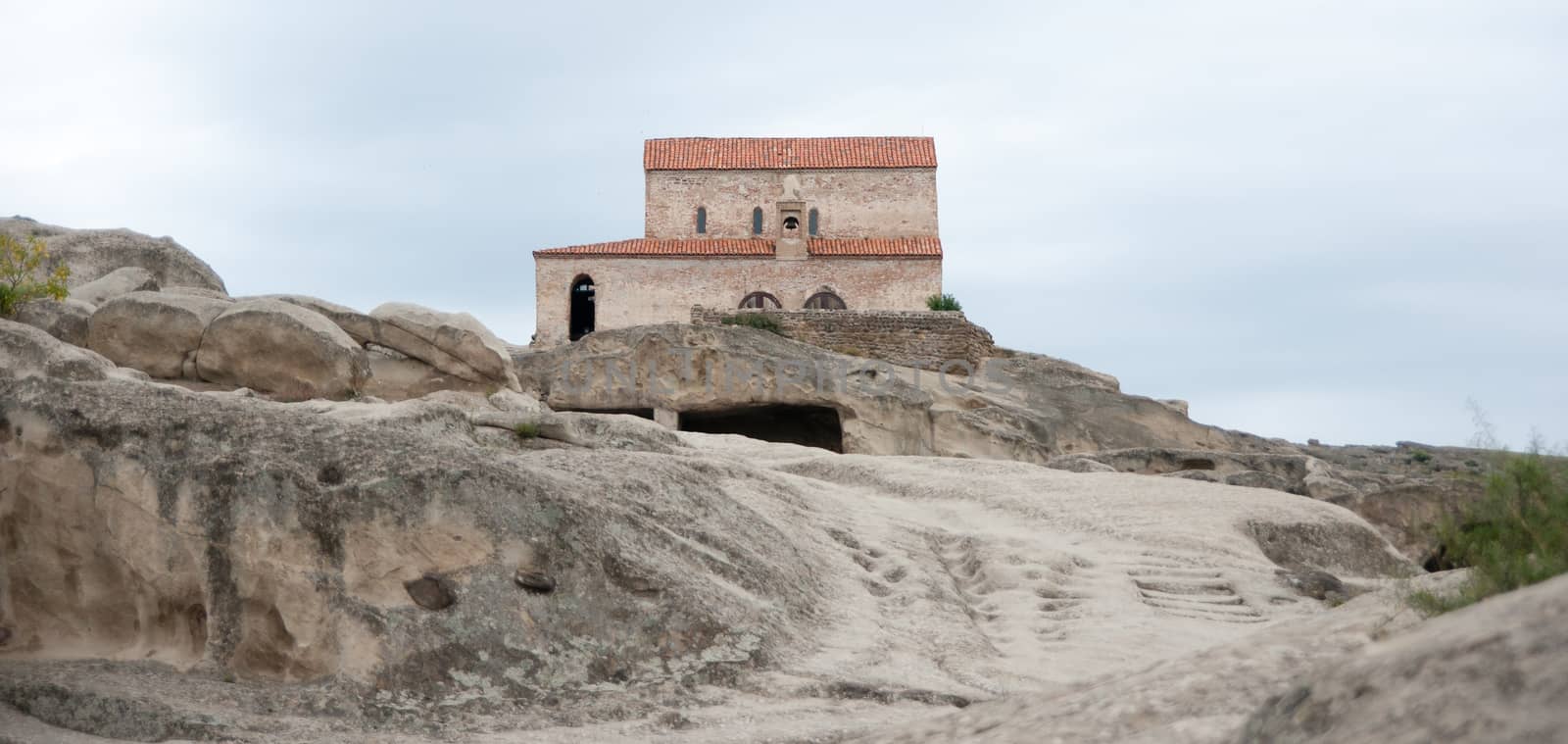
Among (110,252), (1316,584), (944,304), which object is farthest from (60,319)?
(944,304)

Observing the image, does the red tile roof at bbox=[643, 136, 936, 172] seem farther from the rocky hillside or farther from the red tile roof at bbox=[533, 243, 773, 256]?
the rocky hillside

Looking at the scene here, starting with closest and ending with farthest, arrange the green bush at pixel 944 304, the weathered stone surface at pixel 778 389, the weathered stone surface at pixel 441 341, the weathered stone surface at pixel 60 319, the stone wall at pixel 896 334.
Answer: the weathered stone surface at pixel 60 319, the weathered stone surface at pixel 441 341, the weathered stone surface at pixel 778 389, the stone wall at pixel 896 334, the green bush at pixel 944 304

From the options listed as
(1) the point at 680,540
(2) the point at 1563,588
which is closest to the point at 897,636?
(1) the point at 680,540

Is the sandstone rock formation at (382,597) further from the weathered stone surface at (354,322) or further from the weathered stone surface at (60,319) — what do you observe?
the weathered stone surface at (354,322)

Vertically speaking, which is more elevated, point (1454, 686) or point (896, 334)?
point (896, 334)

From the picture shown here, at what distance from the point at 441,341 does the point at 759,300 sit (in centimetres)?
2156

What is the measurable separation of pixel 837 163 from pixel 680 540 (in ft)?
119

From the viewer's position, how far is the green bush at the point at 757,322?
1055 inches

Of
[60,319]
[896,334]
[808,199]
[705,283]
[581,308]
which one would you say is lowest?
[60,319]

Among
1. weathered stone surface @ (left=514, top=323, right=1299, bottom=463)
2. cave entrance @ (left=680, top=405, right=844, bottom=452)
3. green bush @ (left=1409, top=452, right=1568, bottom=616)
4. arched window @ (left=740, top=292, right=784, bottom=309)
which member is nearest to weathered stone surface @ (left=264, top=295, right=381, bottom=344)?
weathered stone surface @ (left=514, top=323, right=1299, bottom=463)

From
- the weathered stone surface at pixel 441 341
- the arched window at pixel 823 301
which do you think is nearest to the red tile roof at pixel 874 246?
the arched window at pixel 823 301

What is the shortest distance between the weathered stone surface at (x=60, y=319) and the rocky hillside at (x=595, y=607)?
6.77m

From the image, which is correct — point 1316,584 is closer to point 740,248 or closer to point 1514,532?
point 1514,532

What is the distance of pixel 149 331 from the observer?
49.6 feet
